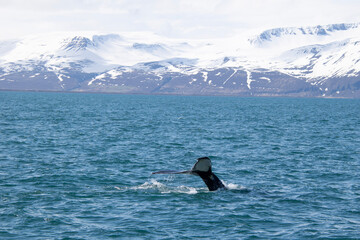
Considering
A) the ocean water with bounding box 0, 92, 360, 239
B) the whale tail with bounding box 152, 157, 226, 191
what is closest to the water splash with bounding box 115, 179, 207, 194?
the ocean water with bounding box 0, 92, 360, 239

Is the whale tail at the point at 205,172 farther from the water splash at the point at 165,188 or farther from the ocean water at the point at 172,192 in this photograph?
the water splash at the point at 165,188

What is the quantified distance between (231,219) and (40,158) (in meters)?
20.8

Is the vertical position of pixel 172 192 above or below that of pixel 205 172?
Result: below

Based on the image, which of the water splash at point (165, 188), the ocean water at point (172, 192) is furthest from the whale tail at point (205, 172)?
the water splash at point (165, 188)

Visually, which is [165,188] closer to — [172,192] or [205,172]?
[172,192]

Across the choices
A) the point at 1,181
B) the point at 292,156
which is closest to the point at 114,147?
the point at 292,156

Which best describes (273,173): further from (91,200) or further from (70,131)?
(70,131)

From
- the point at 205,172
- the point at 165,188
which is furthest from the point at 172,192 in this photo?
the point at 205,172

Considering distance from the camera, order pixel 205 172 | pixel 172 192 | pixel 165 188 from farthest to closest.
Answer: pixel 165 188
pixel 172 192
pixel 205 172

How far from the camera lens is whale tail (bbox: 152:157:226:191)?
2447cm

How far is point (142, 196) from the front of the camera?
2702cm

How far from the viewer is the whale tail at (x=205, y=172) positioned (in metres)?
24.5

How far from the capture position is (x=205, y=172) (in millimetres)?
25828

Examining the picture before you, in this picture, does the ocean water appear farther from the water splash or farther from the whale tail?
the whale tail
